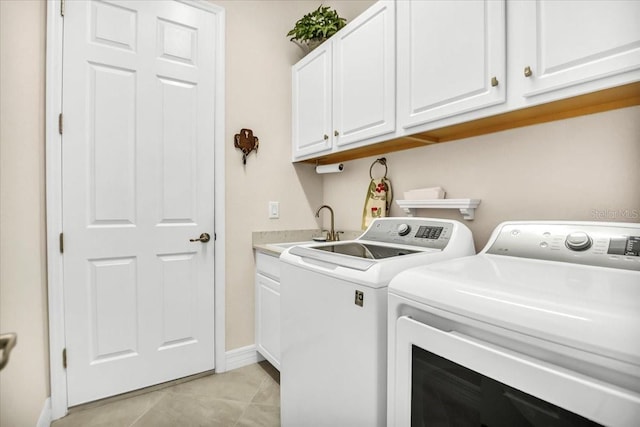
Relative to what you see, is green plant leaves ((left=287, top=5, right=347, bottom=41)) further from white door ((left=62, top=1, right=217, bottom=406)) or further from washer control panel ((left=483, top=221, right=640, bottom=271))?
washer control panel ((left=483, top=221, right=640, bottom=271))

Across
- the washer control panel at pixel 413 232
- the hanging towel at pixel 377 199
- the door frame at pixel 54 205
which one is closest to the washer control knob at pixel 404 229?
the washer control panel at pixel 413 232

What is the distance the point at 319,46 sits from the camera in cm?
214

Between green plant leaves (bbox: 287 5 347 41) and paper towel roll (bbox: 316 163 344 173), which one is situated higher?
green plant leaves (bbox: 287 5 347 41)

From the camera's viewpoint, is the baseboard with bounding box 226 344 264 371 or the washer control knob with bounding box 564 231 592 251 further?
the baseboard with bounding box 226 344 264 371

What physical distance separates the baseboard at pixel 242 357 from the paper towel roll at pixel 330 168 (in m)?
1.39

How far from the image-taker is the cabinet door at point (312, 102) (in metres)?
2.07

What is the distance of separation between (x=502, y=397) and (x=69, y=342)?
2.06 m

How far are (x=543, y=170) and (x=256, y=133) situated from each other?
1761 mm

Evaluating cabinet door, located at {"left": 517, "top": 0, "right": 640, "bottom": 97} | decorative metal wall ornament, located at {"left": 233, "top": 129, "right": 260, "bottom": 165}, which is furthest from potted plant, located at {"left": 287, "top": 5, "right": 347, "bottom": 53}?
cabinet door, located at {"left": 517, "top": 0, "right": 640, "bottom": 97}

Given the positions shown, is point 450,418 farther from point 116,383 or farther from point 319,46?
point 319,46

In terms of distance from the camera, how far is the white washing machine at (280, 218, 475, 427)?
999 millimetres

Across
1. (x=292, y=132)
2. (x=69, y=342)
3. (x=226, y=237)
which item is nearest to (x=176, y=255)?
(x=226, y=237)

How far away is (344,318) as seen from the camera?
110 cm

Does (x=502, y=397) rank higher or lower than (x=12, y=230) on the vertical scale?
lower
